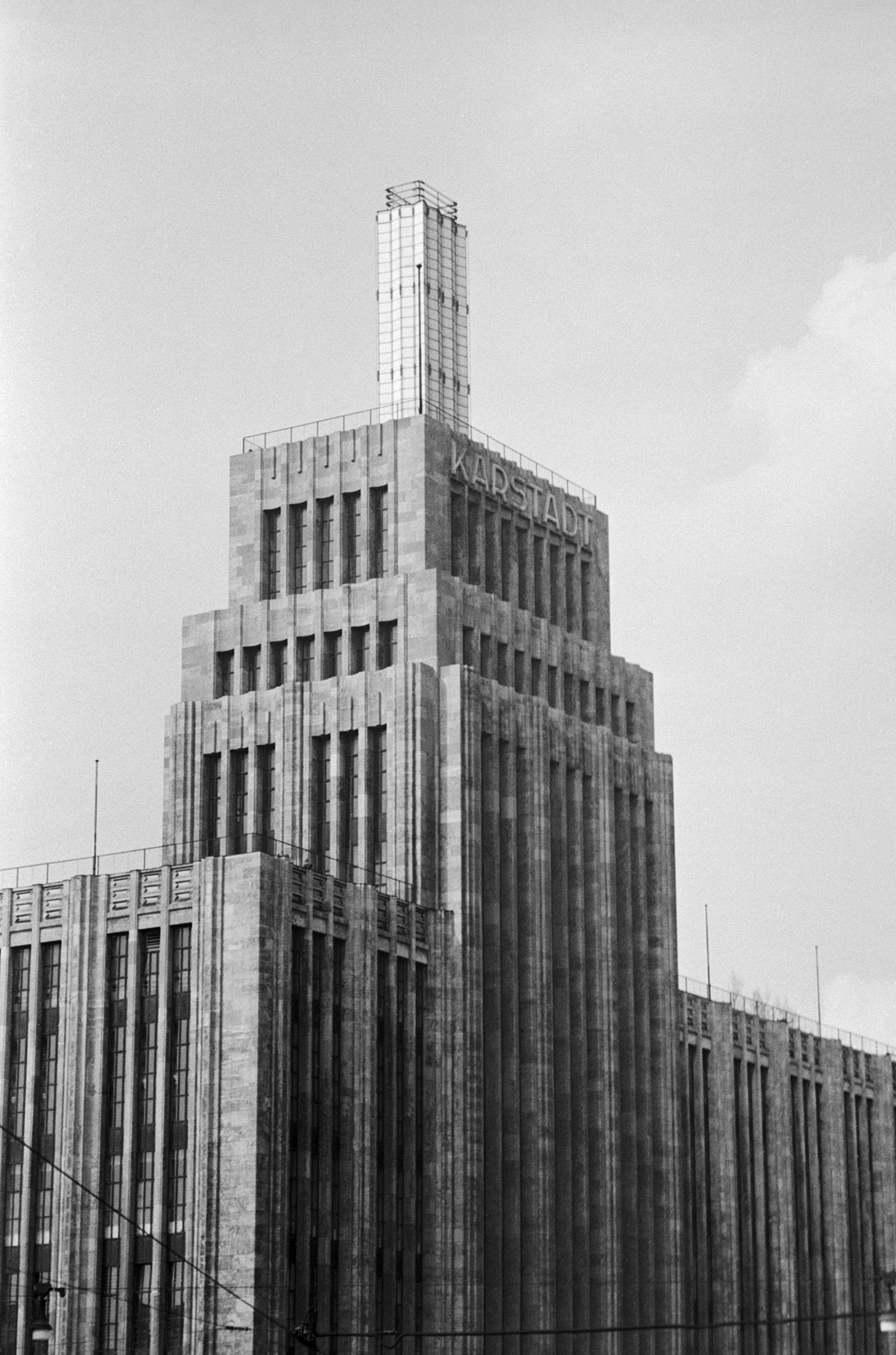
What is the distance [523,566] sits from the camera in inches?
5453

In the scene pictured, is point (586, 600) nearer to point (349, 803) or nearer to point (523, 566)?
point (523, 566)

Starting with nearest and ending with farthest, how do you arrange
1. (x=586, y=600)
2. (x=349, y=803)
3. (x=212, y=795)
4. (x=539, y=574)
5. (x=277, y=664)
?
1. (x=349, y=803)
2. (x=212, y=795)
3. (x=277, y=664)
4. (x=539, y=574)
5. (x=586, y=600)

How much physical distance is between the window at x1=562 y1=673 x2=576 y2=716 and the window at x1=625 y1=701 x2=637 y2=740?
5010 millimetres

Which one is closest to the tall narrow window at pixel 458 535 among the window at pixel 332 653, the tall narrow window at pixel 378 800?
the window at pixel 332 653

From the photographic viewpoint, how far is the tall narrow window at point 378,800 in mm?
124312

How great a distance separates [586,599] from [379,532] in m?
15.2

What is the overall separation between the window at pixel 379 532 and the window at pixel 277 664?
5912 mm

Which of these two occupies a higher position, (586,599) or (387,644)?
(586,599)

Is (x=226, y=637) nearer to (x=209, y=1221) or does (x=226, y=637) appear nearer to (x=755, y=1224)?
(x=209, y=1221)

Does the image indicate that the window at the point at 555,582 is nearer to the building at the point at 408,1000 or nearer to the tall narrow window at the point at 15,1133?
the building at the point at 408,1000

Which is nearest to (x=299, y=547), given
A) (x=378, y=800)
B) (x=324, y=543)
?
(x=324, y=543)

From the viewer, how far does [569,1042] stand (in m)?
128

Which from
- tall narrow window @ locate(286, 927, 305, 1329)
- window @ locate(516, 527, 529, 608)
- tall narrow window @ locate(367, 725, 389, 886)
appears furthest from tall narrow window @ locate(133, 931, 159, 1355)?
window @ locate(516, 527, 529, 608)

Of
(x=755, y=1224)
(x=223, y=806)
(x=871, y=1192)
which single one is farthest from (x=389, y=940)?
(x=871, y=1192)
